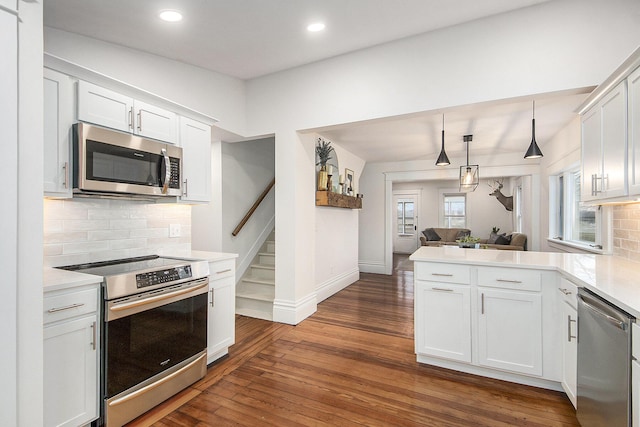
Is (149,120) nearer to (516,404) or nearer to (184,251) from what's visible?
(184,251)

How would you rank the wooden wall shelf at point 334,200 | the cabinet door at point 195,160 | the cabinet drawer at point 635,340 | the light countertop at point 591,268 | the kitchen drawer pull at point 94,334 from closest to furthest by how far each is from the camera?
the cabinet drawer at point 635,340 < the light countertop at point 591,268 < the kitchen drawer pull at point 94,334 < the cabinet door at point 195,160 < the wooden wall shelf at point 334,200

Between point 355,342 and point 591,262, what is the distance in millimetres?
2094

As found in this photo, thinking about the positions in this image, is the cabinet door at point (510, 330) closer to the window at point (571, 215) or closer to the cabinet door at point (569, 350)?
the cabinet door at point (569, 350)

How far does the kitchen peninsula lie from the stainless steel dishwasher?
21 centimetres

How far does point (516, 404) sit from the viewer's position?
6.97ft

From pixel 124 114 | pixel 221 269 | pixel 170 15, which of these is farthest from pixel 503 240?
pixel 124 114

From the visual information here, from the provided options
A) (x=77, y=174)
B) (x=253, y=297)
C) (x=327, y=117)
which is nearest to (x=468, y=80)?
(x=327, y=117)

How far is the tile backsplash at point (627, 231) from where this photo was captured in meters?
2.43

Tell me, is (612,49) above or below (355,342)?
above

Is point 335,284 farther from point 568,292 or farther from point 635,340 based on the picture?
point 635,340

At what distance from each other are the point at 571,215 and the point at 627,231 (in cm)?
236

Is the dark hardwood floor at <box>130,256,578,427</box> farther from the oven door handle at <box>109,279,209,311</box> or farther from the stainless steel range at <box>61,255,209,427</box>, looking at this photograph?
the oven door handle at <box>109,279,209,311</box>

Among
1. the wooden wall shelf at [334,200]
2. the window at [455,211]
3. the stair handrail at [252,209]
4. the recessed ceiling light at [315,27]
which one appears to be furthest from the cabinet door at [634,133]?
the window at [455,211]

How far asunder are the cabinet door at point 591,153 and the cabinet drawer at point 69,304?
338 centimetres
